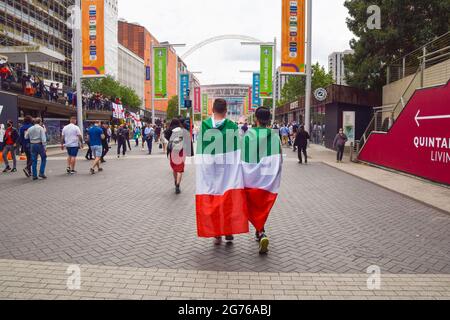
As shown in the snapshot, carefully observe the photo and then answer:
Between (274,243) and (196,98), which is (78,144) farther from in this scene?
(196,98)

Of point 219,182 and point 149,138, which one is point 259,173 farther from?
point 149,138

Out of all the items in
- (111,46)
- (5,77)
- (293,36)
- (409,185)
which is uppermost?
(111,46)

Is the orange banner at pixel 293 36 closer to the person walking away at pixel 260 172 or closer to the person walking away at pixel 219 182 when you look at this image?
the person walking away at pixel 260 172

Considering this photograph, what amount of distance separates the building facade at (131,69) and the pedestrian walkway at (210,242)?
83.6 metres

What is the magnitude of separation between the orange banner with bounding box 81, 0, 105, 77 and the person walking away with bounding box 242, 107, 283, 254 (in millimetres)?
20564

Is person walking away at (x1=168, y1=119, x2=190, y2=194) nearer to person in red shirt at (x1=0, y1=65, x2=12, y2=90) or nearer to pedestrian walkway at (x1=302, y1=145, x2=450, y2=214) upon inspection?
pedestrian walkway at (x1=302, y1=145, x2=450, y2=214)

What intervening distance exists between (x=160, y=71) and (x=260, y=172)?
1224 inches

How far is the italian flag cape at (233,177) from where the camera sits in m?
5.34

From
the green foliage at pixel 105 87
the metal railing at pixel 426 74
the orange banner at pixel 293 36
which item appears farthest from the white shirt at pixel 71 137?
the green foliage at pixel 105 87

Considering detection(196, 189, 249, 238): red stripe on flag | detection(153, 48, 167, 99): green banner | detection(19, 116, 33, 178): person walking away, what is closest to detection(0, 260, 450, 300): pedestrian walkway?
detection(196, 189, 249, 238): red stripe on flag

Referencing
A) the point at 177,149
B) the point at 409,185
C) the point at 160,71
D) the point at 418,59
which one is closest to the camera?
the point at 177,149

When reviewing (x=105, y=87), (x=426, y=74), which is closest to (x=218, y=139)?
(x=426, y=74)

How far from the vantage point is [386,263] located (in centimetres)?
504

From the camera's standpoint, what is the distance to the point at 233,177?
5.37m
